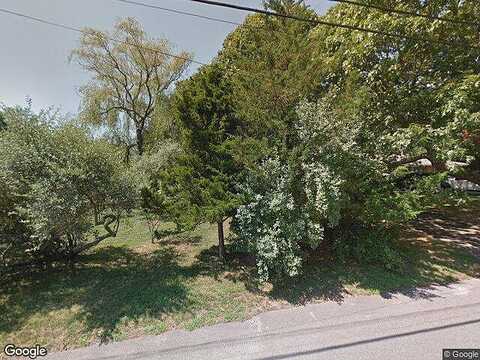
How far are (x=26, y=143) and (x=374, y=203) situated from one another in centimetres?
706

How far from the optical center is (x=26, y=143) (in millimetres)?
4848

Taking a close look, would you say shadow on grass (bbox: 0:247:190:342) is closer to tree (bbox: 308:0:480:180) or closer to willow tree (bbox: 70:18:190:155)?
tree (bbox: 308:0:480:180)

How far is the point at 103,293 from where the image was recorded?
17.0ft

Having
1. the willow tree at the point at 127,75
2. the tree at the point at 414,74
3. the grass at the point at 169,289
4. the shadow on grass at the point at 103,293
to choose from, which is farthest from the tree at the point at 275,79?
the willow tree at the point at 127,75

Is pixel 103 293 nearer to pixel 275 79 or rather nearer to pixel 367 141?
pixel 275 79

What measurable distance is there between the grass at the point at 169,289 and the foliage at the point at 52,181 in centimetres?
111

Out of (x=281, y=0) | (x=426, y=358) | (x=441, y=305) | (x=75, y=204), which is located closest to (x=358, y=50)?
(x=281, y=0)

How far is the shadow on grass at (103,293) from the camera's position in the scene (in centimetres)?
450

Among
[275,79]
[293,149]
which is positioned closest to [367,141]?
[293,149]

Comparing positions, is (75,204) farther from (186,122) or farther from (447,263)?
(447,263)

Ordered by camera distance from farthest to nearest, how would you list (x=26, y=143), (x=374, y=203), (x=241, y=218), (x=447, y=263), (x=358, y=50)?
(x=358, y=50)
(x=447, y=263)
(x=374, y=203)
(x=241, y=218)
(x=26, y=143)

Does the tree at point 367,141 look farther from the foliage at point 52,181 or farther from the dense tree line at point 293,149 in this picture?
the foliage at point 52,181

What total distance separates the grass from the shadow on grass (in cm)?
2

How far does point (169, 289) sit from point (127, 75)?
1485cm
